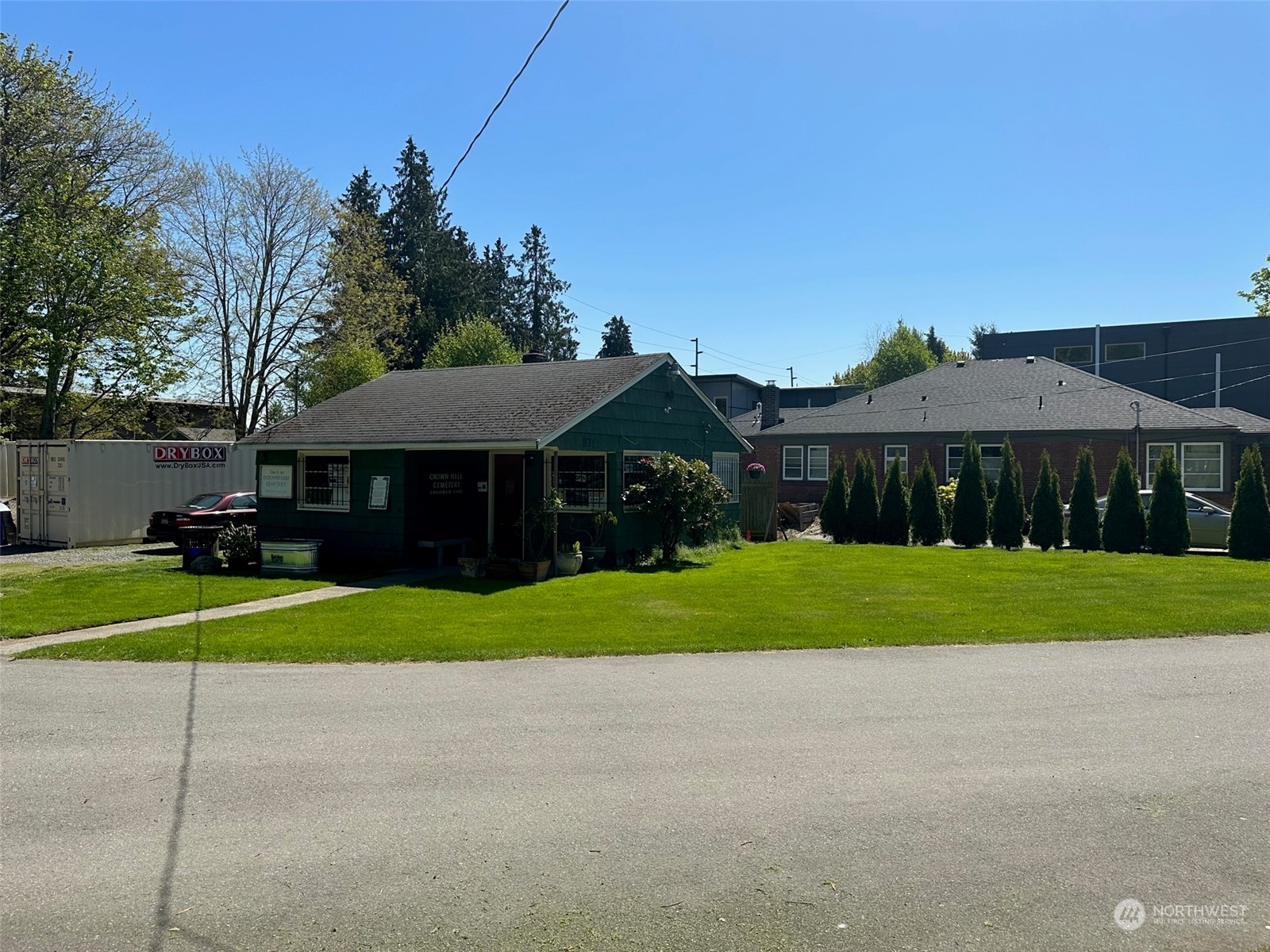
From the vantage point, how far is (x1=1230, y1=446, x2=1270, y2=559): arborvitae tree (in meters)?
19.7

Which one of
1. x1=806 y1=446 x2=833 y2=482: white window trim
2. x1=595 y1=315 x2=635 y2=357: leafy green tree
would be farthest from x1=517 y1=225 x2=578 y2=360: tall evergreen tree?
x1=806 y1=446 x2=833 y2=482: white window trim

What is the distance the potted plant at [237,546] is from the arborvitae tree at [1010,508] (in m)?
17.4

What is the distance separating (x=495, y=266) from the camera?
6900cm

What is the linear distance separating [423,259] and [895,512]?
3845 centimetres

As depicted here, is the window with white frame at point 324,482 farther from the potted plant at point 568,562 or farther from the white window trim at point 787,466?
the white window trim at point 787,466

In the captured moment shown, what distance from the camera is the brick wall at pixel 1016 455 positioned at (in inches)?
1174

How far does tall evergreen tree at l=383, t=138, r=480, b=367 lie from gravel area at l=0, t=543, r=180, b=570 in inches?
1145

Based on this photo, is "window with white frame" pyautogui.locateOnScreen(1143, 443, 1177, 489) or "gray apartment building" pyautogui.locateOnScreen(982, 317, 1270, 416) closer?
"window with white frame" pyautogui.locateOnScreen(1143, 443, 1177, 489)

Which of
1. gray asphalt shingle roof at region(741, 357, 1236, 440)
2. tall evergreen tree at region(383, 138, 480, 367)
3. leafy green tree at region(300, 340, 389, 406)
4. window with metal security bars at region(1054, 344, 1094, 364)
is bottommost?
gray asphalt shingle roof at region(741, 357, 1236, 440)

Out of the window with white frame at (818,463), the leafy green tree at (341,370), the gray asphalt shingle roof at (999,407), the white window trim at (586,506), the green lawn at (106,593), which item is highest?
the leafy green tree at (341,370)

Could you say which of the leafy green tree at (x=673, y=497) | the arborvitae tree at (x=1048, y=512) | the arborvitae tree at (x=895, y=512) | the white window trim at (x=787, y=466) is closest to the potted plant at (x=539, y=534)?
the leafy green tree at (x=673, y=497)

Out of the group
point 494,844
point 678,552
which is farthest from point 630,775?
point 678,552

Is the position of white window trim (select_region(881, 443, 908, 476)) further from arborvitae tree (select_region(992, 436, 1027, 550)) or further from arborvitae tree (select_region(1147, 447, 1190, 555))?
arborvitae tree (select_region(1147, 447, 1190, 555))

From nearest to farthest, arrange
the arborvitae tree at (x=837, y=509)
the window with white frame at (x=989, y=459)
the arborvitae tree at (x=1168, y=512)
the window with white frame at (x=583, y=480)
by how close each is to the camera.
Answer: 1. the window with white frame at (x=583, y=480)
2. the arborvitae tree at (x=1168, y=512)
3. the arborvitae tree at (x=837, y=509)
4. the window with white frame at (x=989, y=459)
